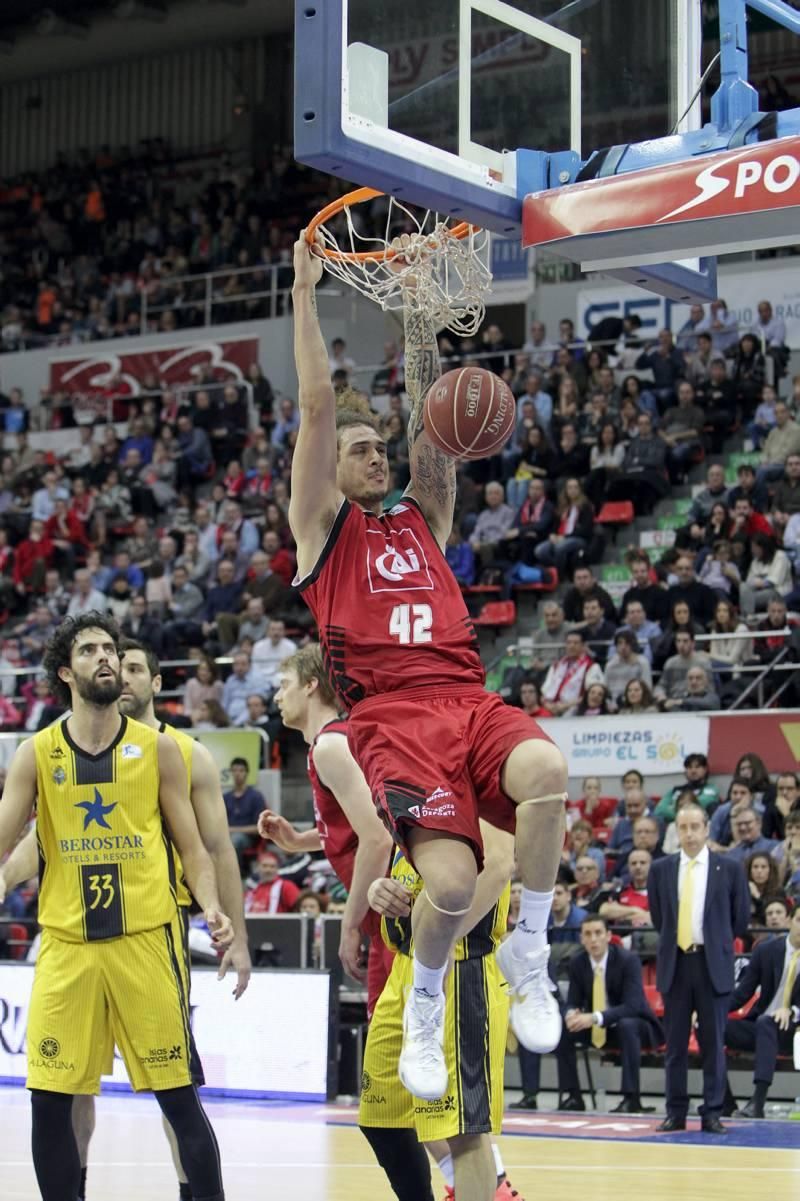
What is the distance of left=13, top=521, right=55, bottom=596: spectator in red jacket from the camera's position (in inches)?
869

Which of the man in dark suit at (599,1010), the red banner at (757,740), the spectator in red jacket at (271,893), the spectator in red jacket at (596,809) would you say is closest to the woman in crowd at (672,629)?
the red banner at (757,740)

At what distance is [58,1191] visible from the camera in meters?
5.91

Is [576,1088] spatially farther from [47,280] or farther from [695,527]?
[47,280]

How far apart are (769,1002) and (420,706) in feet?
23.9

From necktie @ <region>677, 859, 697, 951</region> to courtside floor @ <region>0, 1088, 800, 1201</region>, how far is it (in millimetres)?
1187

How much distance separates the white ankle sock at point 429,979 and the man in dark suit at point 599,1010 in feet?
22.5

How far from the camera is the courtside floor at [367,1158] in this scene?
859 centimetres

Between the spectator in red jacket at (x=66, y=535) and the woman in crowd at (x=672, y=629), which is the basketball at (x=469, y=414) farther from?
the spectator in red jacket at (x=66, y=535)

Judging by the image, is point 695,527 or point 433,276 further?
point 695,527

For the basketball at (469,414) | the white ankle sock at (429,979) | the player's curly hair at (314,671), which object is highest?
the basketball at (469,414)

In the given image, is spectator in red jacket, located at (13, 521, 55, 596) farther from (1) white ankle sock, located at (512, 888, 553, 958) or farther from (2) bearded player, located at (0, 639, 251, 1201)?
(1) white ankle sock, located at (512, 888, 553, 958)

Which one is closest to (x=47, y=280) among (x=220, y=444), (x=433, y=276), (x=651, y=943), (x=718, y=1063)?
(x=220, y=444)

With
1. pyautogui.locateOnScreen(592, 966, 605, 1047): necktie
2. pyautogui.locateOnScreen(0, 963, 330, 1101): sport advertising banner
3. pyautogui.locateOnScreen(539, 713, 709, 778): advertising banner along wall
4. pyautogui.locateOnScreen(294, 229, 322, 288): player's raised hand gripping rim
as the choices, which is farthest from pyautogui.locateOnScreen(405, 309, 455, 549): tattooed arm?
pyautogui.locateOnScreen(539, 713, 709, 778): advertising banner along wall

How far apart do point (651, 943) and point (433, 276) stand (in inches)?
311
